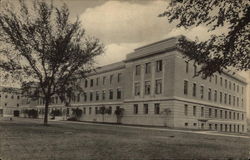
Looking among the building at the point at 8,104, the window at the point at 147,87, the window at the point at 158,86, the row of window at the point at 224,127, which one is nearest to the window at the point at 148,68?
the window at the point at 147,87

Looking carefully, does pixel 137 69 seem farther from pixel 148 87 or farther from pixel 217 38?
pixel 217 38

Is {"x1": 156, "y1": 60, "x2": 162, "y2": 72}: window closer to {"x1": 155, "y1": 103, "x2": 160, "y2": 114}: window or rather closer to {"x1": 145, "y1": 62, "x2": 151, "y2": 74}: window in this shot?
{"x1": 145, "y1": 62, "x2": 151, "y2": 74}: window

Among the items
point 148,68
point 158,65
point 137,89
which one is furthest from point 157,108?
point 148,68

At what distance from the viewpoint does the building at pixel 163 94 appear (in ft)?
121

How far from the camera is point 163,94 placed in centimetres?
3741

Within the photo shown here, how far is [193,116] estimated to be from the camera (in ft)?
128

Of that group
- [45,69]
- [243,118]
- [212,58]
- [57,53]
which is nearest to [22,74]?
[45,69]

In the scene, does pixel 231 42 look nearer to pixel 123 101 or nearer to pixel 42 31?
pixel 42 31

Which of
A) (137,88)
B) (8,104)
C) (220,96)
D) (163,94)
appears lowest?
(8,104)

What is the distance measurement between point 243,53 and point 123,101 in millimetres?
35415

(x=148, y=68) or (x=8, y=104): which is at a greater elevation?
(x=148, y=68)

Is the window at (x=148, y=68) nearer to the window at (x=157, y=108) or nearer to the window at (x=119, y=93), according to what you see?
the window at (x=157, y=108)

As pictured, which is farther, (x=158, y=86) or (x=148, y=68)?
(x=148, y=68)

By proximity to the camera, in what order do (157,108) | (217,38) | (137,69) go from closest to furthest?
(217,38), (157,108), (137,69)
